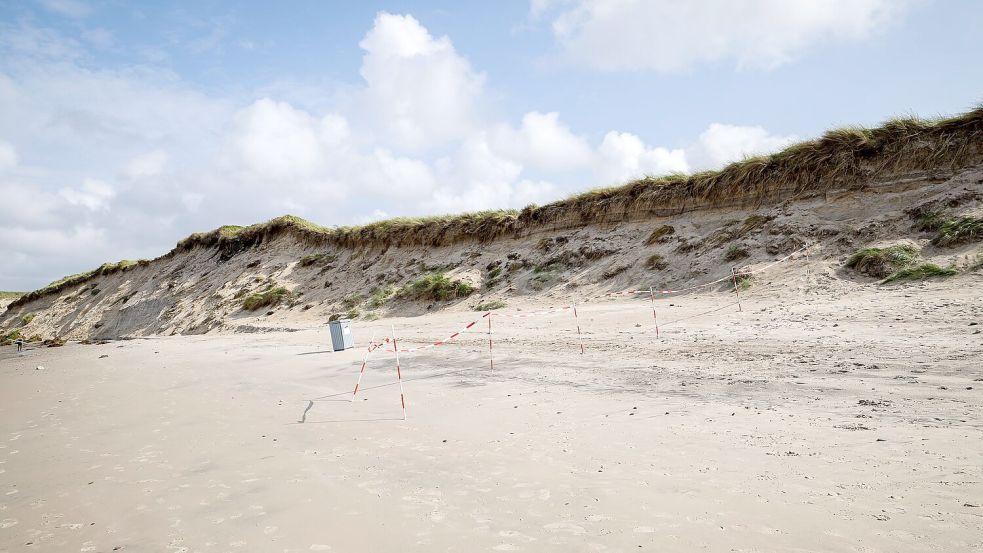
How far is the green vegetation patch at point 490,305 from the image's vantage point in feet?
56.7

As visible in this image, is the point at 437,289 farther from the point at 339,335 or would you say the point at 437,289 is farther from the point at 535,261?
the point at 339,335

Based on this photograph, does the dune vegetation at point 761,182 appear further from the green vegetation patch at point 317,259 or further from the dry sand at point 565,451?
the dry sand at point 565,451

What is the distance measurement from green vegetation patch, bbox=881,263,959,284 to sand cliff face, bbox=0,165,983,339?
0.30 metres

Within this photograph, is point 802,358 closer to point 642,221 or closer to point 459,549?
point 459,549

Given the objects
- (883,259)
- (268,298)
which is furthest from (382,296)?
(883,259)

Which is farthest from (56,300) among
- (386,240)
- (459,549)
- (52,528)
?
(459,549)

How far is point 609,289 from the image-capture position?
16188mm

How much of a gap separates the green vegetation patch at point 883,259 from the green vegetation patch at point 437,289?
11.9 metres

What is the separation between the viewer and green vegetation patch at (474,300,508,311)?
56.7 feet

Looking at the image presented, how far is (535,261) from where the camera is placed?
19906 millimetres

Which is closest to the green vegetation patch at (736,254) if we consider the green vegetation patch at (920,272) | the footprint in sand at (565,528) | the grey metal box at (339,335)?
the green vegetation patch at (920,272)

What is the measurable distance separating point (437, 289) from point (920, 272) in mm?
14451

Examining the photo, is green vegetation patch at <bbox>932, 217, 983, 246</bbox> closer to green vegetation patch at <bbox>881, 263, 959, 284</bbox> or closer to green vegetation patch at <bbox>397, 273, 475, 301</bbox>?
green vegetation patch at <bbox>881, 263, 959, 284</bbox>

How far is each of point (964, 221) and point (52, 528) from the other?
1619 cm
